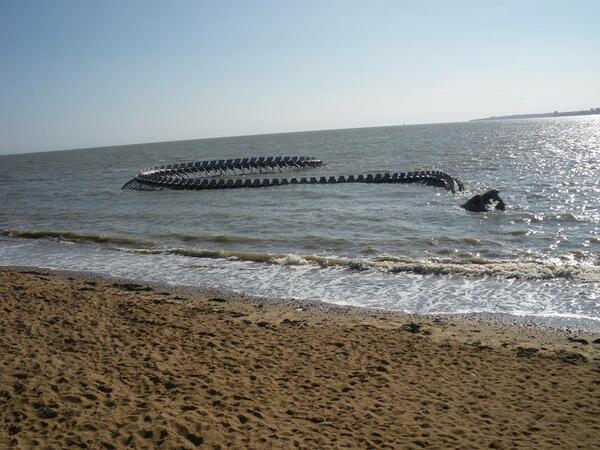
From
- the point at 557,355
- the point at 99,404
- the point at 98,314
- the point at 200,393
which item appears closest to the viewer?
the point at 99,404

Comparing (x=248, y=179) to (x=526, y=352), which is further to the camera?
(x=248, y=179)

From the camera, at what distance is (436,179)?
1107 inches

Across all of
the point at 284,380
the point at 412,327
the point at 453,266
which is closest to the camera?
the point at 284,380

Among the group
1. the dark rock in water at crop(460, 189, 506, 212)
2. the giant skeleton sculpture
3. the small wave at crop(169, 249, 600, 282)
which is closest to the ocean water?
the small wave at crop(169, 249, 600, 282)

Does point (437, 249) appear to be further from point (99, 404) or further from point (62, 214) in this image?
point (62, 214)

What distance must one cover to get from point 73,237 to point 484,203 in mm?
13929

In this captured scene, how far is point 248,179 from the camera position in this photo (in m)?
35.7

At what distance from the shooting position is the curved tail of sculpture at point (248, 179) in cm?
2932

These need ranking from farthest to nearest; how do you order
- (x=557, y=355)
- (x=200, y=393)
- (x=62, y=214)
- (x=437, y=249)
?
1. (x=62, y=214)
2. (x=437, y=249)
3. (x=557, y=355)
4. (x=200, y=393)

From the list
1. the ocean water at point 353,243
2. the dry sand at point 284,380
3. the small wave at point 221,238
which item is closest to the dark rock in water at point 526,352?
the dry sand at point 284,380

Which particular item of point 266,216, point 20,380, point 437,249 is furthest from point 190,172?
point 20,380

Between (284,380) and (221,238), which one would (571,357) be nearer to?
(284,380)

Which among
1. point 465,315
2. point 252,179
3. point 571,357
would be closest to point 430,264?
point 465,315

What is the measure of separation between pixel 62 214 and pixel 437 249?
16.5m
